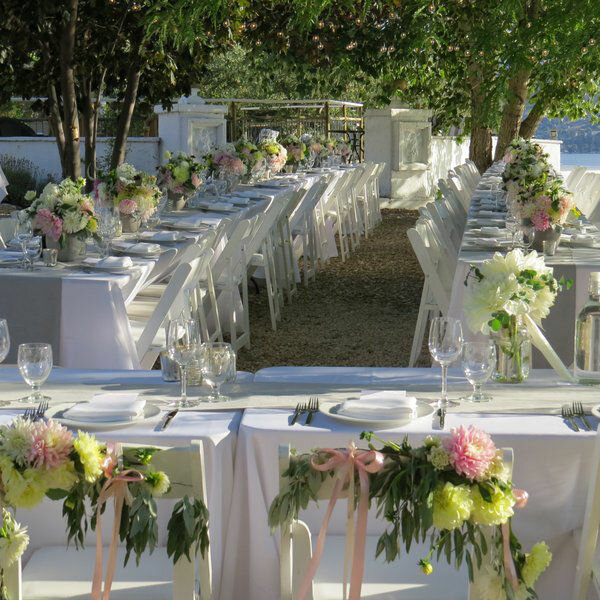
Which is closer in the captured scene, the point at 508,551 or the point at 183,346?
the point at 508,551

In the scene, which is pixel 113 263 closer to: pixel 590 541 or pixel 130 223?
pixel 130 223

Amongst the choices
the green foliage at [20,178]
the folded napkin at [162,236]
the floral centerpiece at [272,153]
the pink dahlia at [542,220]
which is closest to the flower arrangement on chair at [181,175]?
the folded napkin at [162,236]

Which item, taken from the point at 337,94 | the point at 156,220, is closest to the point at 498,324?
the point at 156,220

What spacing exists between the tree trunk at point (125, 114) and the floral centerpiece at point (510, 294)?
271 inches

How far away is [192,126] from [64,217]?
8.15 metres

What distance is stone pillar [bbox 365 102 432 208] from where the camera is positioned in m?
17.3

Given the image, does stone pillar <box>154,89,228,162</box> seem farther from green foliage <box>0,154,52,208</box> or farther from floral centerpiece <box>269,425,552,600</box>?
floral centerpiece <box>269,425,552,600</box>

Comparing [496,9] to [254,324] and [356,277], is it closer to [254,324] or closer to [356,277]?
[254,324]

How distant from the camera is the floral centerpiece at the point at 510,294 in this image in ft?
9.84

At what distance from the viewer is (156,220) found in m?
6.75

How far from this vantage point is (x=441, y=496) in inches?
77.2

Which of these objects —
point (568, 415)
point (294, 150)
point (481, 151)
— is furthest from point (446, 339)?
point (481, 151)

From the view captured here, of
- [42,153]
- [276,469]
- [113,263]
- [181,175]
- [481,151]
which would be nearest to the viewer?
[276,469]

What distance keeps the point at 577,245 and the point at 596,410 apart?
10.5 feet
